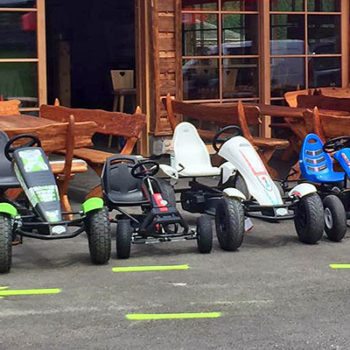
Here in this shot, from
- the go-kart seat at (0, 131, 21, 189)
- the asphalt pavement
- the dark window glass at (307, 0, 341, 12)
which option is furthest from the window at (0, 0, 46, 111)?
the dark window glass at (307, 0, 341, 12)

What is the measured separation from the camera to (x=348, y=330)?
452cm

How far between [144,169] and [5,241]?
4.79 feet

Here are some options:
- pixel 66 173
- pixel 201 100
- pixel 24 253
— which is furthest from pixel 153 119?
pixel 24 253

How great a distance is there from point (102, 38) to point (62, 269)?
10502 millimetres

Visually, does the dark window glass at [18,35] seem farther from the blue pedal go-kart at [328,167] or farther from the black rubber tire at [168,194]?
the blue pedal go-kart at [328,167]

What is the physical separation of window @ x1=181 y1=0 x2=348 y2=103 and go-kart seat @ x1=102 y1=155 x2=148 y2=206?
172 inches

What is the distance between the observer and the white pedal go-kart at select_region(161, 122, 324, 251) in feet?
20.6

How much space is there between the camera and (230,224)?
6.19 metres

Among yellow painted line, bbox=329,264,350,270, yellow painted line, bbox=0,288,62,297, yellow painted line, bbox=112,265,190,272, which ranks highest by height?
yellow painted line, bbox=112,265,190,272

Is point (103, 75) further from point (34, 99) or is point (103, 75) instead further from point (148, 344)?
point (148, 344)

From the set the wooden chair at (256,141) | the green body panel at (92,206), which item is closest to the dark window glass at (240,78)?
the wooden chair at (256,141)

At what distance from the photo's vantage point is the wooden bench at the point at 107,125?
319 inches

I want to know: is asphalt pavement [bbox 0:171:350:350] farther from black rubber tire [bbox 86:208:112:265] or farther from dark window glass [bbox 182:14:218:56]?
dark window glass [bbox 182:14:218:56]

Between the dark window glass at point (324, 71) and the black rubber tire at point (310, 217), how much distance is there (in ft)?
18.8
